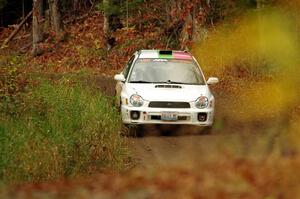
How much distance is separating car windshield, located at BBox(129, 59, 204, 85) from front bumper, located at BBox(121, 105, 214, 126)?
38.8 inches

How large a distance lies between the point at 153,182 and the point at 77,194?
4.20ft

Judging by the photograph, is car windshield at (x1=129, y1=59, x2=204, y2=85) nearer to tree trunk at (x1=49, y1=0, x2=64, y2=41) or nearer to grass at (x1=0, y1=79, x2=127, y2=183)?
grass at (x1=0, y1=79, x2=127, y2=183)

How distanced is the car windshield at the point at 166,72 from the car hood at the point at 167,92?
407 mm

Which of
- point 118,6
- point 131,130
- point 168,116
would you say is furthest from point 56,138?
point 118,6

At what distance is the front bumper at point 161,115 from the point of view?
1263cm

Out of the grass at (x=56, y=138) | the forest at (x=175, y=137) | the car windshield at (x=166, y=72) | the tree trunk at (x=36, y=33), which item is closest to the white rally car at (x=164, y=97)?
the car windshield at (x=166, y=72)

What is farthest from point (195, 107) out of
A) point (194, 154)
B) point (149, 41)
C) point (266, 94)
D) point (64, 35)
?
point (64, 35)

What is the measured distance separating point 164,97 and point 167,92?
185 millimetres

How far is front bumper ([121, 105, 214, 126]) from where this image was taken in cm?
1263

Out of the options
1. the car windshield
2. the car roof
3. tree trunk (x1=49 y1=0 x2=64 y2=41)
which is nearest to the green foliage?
tree trunk (x1=49 y1=0 x2=64 y2=41)

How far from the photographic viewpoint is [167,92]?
1286 centimetres

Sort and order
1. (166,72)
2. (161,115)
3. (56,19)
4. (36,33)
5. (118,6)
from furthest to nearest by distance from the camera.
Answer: (56,19), (36,33), (118,6), (166,72), (161,115)

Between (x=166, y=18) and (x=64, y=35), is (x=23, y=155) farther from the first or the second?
(x=64, y=35)

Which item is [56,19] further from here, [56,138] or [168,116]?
[56,138]
